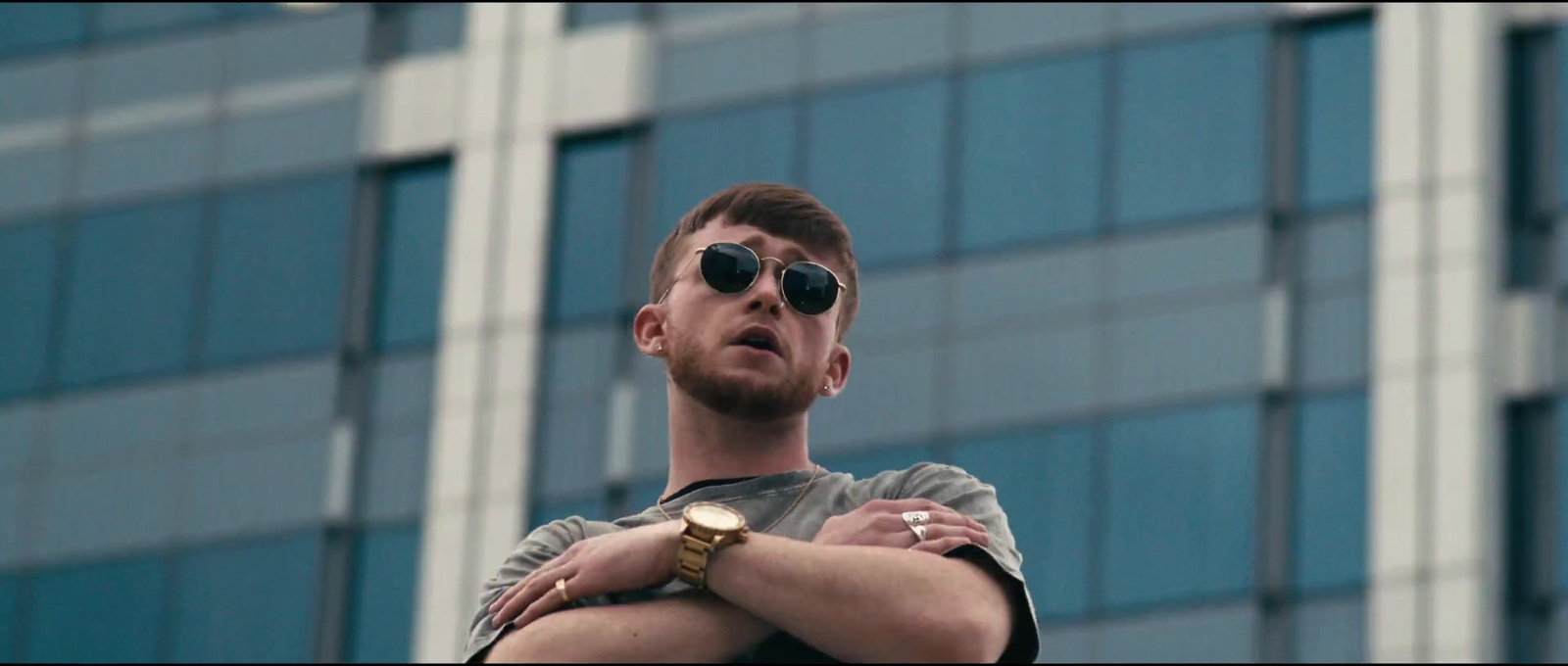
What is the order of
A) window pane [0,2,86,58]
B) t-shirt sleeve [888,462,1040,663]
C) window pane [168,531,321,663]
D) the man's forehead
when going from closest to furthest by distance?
t-shirt sleeve [888,462,1040,663] < the man's forehead < window pane [168,531,321,663] < window pane [0,2,86,58]

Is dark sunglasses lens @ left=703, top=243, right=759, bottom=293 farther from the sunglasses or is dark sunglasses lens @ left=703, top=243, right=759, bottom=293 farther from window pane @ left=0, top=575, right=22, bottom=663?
window pane @ left=0, top=575, right=22, bottom=663

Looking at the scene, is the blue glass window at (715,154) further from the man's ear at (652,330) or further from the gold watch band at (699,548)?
the gold watch band at (699,548)

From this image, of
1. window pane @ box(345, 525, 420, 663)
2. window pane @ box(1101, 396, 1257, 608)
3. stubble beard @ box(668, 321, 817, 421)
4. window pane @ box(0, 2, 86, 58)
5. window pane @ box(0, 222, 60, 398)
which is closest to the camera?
stubble beard @ box(668, 321, 817, 421)

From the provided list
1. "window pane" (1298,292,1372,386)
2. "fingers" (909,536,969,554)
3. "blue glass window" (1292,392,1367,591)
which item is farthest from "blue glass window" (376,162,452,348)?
"fingers" (909,536,969,554)

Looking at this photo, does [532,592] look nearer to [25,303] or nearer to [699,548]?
[699,548]

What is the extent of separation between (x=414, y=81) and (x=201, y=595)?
20.3 feet

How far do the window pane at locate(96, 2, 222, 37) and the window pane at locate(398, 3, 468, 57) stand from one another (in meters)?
2.43

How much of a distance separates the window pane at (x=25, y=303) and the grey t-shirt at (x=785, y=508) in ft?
93.8

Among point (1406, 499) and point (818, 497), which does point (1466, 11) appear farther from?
point (818, 497)

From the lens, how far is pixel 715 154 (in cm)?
3222

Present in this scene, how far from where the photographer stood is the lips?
6.75 meters

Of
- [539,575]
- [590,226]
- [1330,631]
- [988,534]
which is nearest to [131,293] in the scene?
[590,226]

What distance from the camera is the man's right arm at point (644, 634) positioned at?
238 inches

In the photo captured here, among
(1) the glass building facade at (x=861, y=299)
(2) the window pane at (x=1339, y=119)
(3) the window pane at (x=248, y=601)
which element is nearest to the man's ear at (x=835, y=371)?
(1) the glass building facade at (x=861, y=299)
